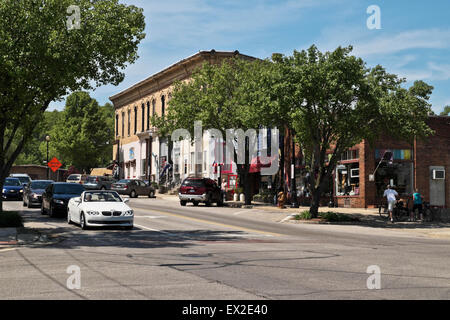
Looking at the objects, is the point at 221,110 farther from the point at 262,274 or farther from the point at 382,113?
the point at 262,274

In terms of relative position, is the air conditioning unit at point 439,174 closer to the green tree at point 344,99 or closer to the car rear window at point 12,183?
the green tree at point 344,99

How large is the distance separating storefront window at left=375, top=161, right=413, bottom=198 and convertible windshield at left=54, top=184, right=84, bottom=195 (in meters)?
19.7

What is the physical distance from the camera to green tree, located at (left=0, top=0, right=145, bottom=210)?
16031 millimetres

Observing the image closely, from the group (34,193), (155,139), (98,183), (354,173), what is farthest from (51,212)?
(155,139)

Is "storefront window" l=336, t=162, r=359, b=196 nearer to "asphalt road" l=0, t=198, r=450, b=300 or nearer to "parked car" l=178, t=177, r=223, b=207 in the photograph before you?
"parked car" l=178, t=177, r=223, b=207

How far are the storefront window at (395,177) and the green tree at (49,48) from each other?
2139 cm

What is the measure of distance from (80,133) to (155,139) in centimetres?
1743

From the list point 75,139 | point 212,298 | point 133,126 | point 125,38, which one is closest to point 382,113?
point 125,38

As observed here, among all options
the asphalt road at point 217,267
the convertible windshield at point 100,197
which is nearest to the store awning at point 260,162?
the convertible windshield at point 100,197

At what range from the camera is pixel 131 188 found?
4712 cm

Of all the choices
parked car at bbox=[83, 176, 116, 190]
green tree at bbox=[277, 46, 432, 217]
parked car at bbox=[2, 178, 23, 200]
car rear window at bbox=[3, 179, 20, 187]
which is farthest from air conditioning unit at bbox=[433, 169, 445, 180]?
car rear window at bbox=[3, 179, 20, 187]

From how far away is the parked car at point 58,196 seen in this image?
78.7 feet

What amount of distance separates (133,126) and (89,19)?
182ft
